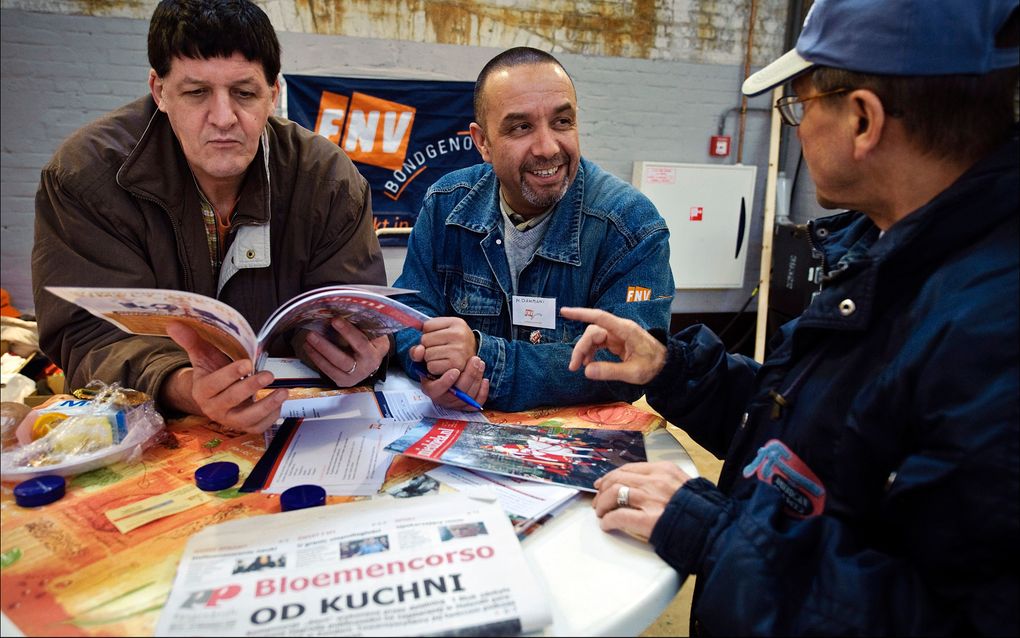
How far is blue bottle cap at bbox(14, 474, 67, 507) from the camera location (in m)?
0.96

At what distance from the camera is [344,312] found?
1.27 meters

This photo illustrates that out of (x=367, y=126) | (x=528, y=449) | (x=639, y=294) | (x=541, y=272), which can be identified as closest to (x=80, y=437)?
(x=528, y=449)

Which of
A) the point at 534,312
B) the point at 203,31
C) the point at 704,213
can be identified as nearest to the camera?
the point at 203,31

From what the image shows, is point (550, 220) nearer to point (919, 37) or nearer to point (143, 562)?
point (919, 37)

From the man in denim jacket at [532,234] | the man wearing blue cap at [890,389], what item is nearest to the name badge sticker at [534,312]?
the man in denim jacket at [532,234]

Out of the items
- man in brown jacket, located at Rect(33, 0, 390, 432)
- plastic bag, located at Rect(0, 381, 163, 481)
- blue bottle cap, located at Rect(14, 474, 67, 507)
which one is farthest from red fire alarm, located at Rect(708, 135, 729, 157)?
blue bottle cap, located at Rect(14, 474, 67, 507)

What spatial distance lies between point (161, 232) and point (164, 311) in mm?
658

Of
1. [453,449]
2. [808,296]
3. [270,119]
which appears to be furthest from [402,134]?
[453,449]

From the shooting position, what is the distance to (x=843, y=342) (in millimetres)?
949

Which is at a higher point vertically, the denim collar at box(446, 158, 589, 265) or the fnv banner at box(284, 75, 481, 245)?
the fnv banner at box(284, 75, 481, 245)

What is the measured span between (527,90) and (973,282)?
49.5 inches

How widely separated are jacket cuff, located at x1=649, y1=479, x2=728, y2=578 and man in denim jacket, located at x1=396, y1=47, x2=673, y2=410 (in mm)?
668

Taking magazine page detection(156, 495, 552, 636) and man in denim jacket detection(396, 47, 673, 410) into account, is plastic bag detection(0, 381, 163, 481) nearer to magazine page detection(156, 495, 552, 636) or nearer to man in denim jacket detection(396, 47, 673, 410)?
magazine page detection(156, 495, 552, 636)

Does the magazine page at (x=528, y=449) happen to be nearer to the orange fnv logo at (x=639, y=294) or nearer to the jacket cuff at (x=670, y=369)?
the jacket cuff at (x=670, y=369)
